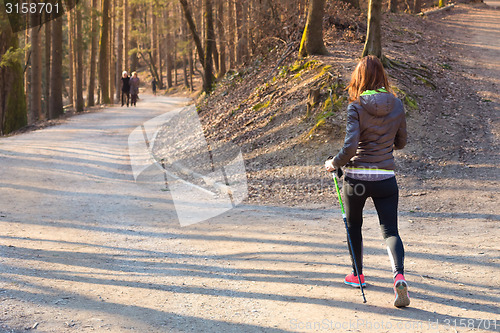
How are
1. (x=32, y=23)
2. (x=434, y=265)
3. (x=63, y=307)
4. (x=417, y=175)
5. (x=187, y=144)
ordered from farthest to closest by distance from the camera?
(x=32, y=23) → (x=187, y=144) → (x=417, y=175) → (x=434, y=265) → (x=63, y=307)

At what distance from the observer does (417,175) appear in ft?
34.1

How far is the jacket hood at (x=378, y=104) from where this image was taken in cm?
455

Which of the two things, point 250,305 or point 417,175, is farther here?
point 417,175

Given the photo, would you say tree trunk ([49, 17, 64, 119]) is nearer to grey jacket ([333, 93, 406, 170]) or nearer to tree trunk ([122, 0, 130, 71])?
tree trunk ([122, 0, 130, 71])

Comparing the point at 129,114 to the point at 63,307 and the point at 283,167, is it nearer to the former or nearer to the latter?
the point at 283,167

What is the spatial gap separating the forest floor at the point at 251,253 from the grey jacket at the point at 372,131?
1.39 metres

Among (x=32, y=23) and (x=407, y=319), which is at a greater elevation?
(x=32, y=23)

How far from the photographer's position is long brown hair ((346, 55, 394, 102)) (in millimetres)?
4621

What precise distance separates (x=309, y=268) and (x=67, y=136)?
14.7 metres

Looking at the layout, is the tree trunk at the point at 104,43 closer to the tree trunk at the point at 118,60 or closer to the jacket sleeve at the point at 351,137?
the tree trunk at the point at 118,60

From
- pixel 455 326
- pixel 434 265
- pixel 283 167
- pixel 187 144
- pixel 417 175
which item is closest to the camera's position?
pixel 455 326

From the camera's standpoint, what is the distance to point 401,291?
4.57 meters

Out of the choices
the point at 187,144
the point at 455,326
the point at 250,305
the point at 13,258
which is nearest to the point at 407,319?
the point at 455,326

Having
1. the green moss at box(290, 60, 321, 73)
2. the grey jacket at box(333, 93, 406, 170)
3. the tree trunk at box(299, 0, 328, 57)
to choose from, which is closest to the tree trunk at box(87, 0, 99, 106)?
the green moss at box(290, 60, 321, 73)
